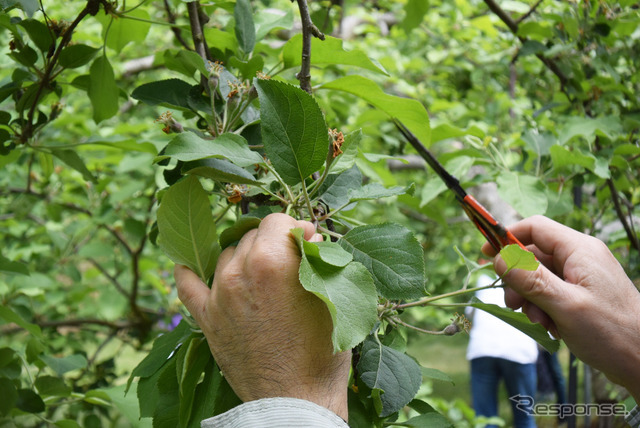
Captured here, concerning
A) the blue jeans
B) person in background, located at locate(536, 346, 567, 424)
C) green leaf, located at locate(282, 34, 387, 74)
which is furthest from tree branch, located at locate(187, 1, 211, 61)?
person in background, located at locate(536, 346, 567, 424)

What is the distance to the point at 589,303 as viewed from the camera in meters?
1.01

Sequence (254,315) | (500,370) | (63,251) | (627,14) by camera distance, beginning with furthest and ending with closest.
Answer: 1. (500,370)
2. (63,251)
3. (627,14)
4. (254,315)

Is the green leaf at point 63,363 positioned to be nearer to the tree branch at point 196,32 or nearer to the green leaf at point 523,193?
the tree branch at point 196,32

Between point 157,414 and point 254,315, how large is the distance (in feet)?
0.82

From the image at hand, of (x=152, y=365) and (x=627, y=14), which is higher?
(x=627, y=14)

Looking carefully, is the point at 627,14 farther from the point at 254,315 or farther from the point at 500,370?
→ the point at 500,370

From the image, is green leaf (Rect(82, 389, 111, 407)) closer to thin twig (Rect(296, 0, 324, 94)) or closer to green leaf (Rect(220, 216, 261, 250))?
green leaf (Rect(220, 216, 261, 250))

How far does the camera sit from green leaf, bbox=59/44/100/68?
3.53 ft

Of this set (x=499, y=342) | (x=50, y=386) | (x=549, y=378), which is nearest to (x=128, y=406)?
(x=50, y=386)

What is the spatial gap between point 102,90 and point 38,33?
19 cm

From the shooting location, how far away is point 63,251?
243 cm

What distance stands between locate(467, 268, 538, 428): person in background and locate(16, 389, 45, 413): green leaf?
3095 mm

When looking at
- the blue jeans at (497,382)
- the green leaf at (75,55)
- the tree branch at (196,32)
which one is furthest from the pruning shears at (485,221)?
the blue jeans at (497,382)

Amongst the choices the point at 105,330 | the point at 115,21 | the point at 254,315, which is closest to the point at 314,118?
the point at 254,315
